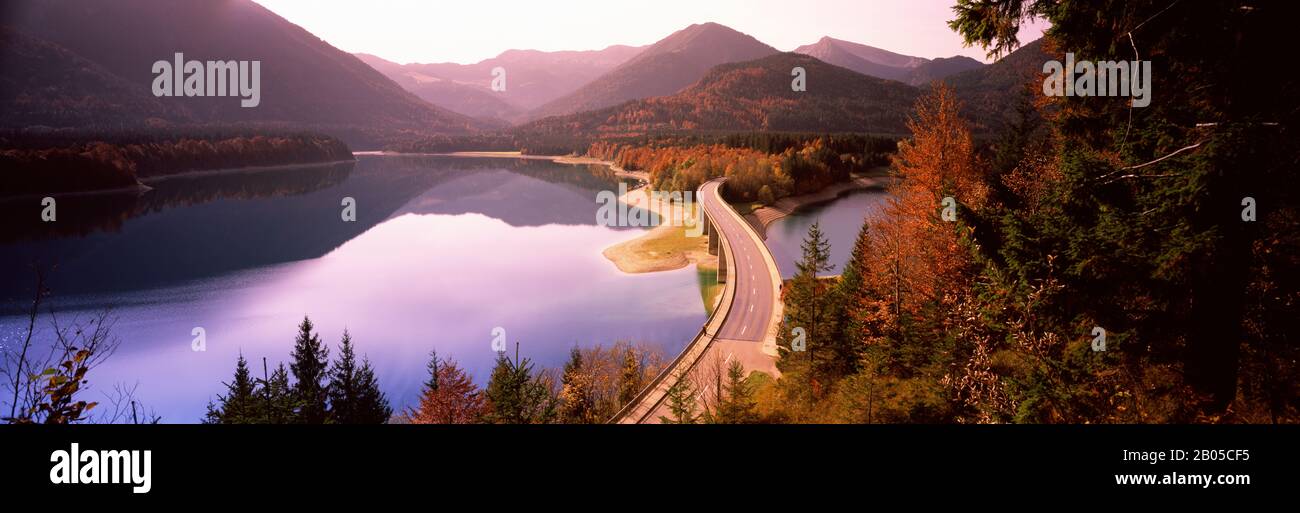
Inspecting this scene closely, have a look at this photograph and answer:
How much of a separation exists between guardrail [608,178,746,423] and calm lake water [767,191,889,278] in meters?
11.1

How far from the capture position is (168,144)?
468 feet

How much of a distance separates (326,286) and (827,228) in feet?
175

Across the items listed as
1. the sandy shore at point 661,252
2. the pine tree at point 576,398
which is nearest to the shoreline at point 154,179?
the sandy shore at point 661,252

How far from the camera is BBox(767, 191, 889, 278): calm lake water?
5363 centimetres

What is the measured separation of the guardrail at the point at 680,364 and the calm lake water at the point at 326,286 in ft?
13.2

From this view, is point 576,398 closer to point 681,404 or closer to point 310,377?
point 681,404

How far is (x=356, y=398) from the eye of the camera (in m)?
30.1

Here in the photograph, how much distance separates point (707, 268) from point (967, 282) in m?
40.7

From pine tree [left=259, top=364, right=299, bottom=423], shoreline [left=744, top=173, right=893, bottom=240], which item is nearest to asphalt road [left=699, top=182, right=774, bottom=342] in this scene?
shoreline [left=744, top=173, right=893, bottom=240]

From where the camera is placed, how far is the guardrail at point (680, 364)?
2241 centimetres

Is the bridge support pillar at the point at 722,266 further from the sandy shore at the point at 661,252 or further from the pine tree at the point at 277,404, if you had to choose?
the pine tree at the point at 277,404

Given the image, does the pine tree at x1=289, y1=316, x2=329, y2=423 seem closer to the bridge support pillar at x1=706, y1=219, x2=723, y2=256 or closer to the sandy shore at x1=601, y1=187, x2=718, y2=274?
the sandy shore at x1=601, y1=187, x2=718, y2=274

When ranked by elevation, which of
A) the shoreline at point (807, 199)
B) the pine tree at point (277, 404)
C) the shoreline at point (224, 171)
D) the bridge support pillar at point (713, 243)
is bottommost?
the pine tree at point (277, 404)
